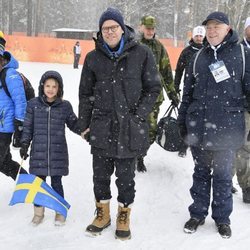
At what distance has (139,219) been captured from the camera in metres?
4.41

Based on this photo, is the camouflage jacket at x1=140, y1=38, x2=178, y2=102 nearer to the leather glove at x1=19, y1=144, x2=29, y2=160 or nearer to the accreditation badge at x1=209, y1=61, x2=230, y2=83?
the accreditation badge at x1=209, y1=61, x2=230, y2=83

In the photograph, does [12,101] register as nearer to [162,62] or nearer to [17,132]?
[17,132]

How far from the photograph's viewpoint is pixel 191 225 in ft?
13.4

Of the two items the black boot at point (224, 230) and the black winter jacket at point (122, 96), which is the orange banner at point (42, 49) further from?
the black boot at point (224, 230)

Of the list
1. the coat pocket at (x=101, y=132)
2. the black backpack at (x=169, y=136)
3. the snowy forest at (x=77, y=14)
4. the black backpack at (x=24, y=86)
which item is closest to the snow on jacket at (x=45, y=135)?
the black backpack at (x=24, y=86)

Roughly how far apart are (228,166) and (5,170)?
2490 millimetres

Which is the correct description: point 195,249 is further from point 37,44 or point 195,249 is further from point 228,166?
point 37,44

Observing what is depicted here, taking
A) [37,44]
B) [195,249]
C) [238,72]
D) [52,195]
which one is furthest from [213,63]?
[37,44]

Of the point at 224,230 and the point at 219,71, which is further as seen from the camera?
the point at 224,230

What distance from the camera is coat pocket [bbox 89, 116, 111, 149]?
3.73 meters

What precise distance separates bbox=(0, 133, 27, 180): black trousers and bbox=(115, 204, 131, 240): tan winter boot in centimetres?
141

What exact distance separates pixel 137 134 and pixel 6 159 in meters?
1.80

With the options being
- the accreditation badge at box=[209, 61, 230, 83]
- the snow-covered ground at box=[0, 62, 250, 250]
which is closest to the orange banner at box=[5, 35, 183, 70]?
the snow-covered ground at box=[0, 62, 250, 250]

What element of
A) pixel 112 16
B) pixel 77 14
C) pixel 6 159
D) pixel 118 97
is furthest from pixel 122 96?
pixel 77 14
